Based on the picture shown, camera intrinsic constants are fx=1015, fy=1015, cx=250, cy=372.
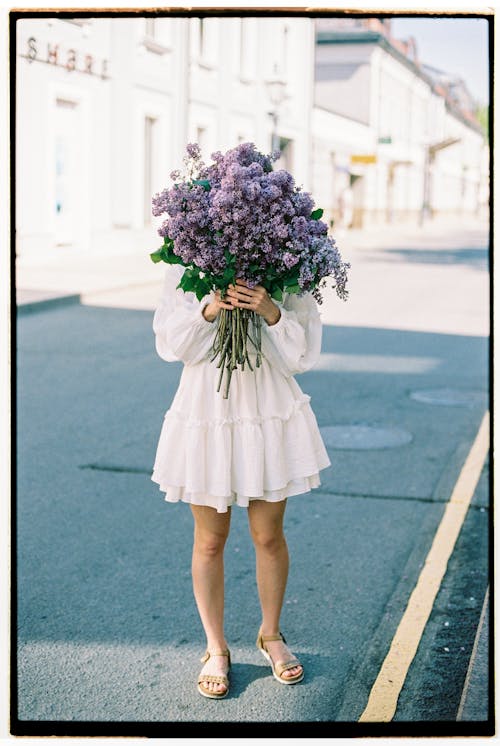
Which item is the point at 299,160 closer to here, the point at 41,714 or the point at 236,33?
the point at 236,33

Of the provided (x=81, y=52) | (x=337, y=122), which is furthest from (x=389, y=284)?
(x=337, y=122)

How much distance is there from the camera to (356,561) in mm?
5016

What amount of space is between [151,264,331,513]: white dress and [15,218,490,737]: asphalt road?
74cm

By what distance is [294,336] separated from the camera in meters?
3.24

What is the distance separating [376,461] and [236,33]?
23.3 meters

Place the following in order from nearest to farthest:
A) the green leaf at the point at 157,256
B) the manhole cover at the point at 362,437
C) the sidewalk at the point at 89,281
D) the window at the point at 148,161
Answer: the green leaf at the point at 157,256 → the manhole cover at the point at 362,437 → the sidewalk at the point at 89,281 → the window at the point at 148,161

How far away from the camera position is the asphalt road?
350cm

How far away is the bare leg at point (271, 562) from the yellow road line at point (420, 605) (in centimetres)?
33

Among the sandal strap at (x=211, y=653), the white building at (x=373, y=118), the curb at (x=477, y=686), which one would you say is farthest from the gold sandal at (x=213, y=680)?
the white building at (x=373, y=118)

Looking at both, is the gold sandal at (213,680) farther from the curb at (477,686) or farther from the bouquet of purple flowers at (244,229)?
the bouquet of purple flowers at (244,229)

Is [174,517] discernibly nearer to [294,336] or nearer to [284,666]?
[284,666]

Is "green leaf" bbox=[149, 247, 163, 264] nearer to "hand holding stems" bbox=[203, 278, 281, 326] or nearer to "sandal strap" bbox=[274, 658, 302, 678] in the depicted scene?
"hand holding stems" bbox=[203, 278, 281, 326]

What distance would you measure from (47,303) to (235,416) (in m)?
11.7

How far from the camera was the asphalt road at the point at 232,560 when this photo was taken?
3.50 metres
